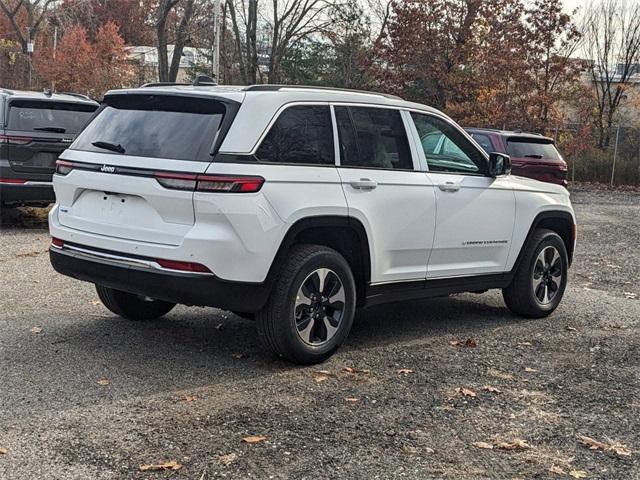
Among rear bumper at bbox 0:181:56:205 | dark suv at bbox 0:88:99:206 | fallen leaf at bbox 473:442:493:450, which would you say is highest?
dark suv at bbox 0:88:99:206

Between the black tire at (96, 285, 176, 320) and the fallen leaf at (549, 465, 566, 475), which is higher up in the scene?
the black tire at (96, 285, 176, 320)

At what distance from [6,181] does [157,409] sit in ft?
25.1

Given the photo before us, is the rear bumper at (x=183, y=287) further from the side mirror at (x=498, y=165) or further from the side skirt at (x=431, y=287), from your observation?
the side mirror at (x=498, y=165)

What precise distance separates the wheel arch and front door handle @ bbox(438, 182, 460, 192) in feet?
3.22

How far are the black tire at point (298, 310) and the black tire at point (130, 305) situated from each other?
1.54m

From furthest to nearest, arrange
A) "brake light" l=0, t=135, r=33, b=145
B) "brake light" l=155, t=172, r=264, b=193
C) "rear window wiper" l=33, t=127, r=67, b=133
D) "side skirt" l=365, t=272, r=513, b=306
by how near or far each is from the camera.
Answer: "rear window wiper" l=33, t=127, r=67, b=133 → "brake light" l=0, t=135, r=33, b=145 → "side skirt" l=365, t=272, r=513, b=306 → "brake light" l=155, t=172, r=264, b=193

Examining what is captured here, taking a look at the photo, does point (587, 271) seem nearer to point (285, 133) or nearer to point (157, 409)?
point (285, 133)

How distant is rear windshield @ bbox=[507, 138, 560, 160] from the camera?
16.0 meters

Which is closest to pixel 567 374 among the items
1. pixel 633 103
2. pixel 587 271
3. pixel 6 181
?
pixel 587 271

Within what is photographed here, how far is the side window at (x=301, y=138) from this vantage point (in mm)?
5559

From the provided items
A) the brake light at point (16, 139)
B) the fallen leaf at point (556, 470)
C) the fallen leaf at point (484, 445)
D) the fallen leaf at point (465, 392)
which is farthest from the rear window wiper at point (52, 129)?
the fallen leaf at point (556, 470)

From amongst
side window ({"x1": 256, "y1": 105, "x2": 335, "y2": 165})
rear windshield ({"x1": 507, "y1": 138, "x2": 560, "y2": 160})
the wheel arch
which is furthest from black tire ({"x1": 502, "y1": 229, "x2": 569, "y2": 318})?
rear windshield ({"x1": 507, "y1": 138, "x2": 560, "y2": 160})

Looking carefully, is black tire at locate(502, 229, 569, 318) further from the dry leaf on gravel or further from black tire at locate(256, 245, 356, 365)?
the dry leaf on gravel

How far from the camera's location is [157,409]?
15.7ft
